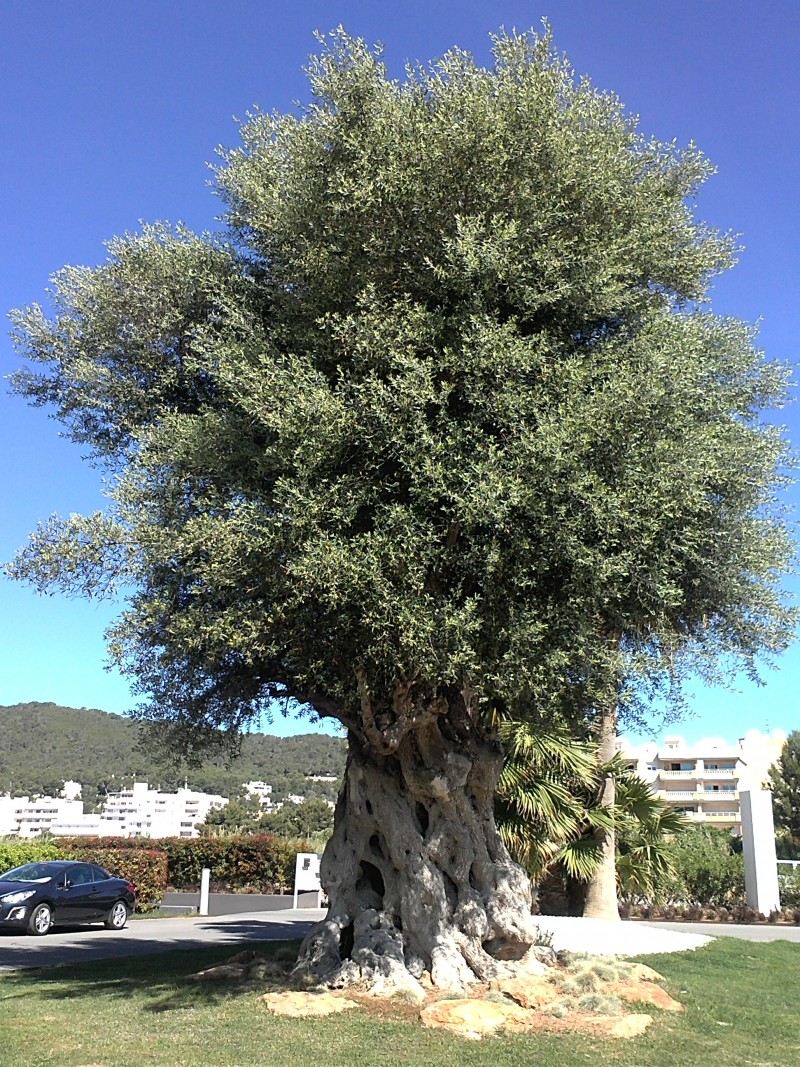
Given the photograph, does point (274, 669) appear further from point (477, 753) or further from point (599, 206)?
point (599, 206)

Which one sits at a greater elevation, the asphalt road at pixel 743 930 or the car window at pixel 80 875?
the car window at pixel 80 875

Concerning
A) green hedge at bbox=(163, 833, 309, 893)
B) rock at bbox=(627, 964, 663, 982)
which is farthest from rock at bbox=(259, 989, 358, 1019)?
green hedge at bbox=(163, 833, 309, 893)

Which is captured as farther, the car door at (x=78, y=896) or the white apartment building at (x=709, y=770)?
the white apartment building at (x=709, y=770)

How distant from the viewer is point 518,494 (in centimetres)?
895

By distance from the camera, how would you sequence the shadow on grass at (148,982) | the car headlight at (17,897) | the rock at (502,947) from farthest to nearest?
the car headlight at (17,897) → the rock at (502,947) → the shadow on grass at (148,982)

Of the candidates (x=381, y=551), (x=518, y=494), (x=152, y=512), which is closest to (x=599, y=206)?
(x=518, y=494)

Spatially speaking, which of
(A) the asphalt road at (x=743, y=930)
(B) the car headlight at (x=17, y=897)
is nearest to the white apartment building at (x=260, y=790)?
(A) the asphalt road at (x=743, y=930)

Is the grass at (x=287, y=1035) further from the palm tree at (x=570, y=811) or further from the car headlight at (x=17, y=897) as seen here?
the car headlight at (x=17, y=897)

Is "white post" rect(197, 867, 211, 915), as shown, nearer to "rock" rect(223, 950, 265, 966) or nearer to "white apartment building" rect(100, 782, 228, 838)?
"rock" rect(223, 950, 265, 966)

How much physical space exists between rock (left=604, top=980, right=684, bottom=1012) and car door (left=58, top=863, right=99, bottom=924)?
13122 millimetres

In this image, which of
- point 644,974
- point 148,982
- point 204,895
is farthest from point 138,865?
point 644,974

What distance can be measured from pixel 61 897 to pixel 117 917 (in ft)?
6.44

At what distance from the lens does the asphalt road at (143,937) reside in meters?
15.5

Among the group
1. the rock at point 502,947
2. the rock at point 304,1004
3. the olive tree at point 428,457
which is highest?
the olive tree at point 428,457
